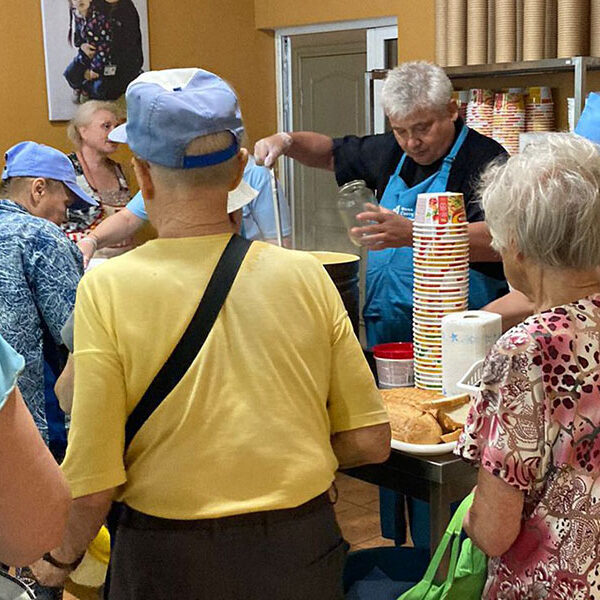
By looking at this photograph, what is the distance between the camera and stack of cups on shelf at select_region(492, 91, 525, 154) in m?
4.01

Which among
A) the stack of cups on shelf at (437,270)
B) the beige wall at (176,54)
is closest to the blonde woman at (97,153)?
the beige wall at (176,54)

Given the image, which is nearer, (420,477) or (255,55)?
(420,477)

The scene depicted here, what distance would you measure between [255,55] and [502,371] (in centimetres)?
477

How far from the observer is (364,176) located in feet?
10.8

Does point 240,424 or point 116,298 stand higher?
point 116,298

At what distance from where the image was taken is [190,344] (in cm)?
134

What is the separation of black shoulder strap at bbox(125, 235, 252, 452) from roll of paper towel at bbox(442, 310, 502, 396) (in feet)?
2.44

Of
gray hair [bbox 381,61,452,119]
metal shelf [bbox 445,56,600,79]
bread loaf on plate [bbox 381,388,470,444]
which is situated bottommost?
bread loaf on plate [bbox 381,388,470,444]

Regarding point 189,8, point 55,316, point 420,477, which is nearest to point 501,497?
point 420,477

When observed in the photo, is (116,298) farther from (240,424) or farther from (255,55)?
(255,55)

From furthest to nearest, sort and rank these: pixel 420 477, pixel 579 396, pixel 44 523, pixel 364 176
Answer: pixel 364 176 < pixel 420 477 < pixel 579 396 < pixel 44 523

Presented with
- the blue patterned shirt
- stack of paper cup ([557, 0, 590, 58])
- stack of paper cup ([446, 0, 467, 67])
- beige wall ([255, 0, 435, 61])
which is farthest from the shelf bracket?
the blue patterned shirt

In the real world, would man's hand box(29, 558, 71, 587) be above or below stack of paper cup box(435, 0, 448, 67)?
below

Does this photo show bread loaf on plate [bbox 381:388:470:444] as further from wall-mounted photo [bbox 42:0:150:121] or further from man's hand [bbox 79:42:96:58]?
man's hand [bbox 79:42:96:58]
